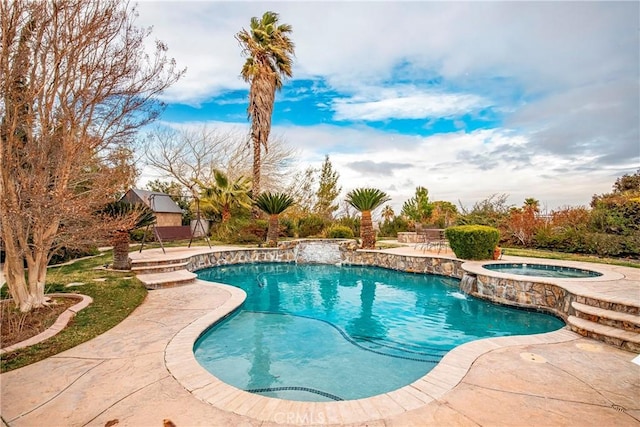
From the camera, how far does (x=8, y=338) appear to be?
12.4 ft

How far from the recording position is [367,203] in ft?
42.0

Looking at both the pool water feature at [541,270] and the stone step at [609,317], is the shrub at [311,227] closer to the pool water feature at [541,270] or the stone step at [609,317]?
the pool water feature at [541,270]

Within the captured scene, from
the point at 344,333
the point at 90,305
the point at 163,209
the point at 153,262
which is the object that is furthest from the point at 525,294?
the point at 163,209

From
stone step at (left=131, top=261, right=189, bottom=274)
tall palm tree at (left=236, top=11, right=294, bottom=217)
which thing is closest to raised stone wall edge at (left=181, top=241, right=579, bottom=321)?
stone step at (left=131, top=261, right=189, bottom=274)

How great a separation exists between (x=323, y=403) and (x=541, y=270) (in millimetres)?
8315

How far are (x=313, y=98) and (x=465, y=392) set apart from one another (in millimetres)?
17925

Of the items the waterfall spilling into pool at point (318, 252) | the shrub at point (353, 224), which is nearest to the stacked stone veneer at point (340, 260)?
the waterfall spilling into pool at point (318, 252)

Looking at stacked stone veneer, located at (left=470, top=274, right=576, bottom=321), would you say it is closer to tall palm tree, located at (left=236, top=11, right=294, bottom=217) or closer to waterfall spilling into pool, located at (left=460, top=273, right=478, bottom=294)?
waterfall spilling into pool, located at (left=460, top=273, right=478, bottom=294)

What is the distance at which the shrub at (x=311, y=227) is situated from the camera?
1716cm

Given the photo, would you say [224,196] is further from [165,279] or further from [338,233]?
[165,279]

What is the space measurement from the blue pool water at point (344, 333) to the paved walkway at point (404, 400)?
0.86 meters

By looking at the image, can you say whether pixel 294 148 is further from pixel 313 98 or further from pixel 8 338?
pixel 8 338

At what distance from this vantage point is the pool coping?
2.44 metres

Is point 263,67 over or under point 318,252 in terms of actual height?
over
